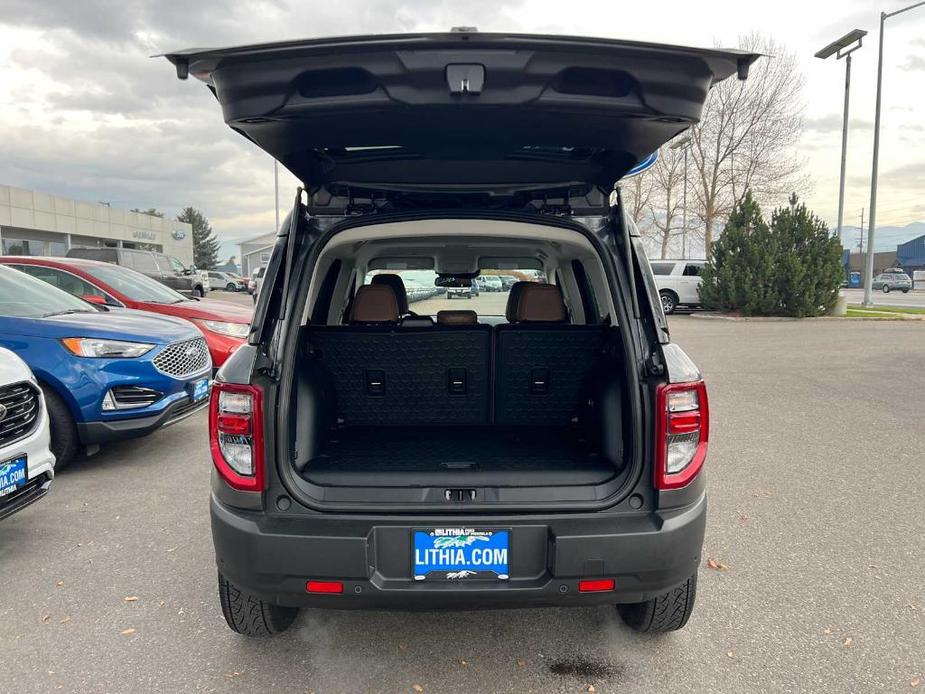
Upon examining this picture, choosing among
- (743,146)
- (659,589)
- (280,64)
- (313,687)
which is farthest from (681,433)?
(743,146)

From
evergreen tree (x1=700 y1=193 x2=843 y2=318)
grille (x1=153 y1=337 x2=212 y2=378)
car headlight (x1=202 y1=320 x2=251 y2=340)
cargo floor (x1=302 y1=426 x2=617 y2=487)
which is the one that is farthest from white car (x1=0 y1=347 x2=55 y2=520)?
evergreen tree (x1=700 y1=193 x2=843 y2=318)

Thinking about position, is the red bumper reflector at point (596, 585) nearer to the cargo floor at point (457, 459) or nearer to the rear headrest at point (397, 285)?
the cargo floor at point (457, 459)

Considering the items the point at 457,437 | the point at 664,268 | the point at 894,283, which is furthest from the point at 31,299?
the point at 894,283

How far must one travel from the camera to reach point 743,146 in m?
29.3

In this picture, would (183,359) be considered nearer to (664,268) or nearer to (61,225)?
(664,268)

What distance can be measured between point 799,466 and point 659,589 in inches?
134

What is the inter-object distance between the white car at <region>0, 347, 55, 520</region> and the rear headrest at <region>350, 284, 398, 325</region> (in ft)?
5.78

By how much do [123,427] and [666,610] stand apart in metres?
3.91

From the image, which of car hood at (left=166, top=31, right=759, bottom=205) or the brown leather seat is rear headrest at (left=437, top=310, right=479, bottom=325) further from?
car hood at (left=166, top=31, right=759, bottom=205)

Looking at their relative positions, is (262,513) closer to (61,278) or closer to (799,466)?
(799,466)

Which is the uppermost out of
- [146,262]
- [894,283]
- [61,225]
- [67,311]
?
[61,225]

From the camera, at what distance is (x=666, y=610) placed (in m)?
2.46

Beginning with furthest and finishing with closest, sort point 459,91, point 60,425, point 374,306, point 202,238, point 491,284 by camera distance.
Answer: point 202,238 → point 60,425 → point 491,284 → point 374,306 → point 459,91

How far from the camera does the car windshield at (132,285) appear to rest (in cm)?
725
